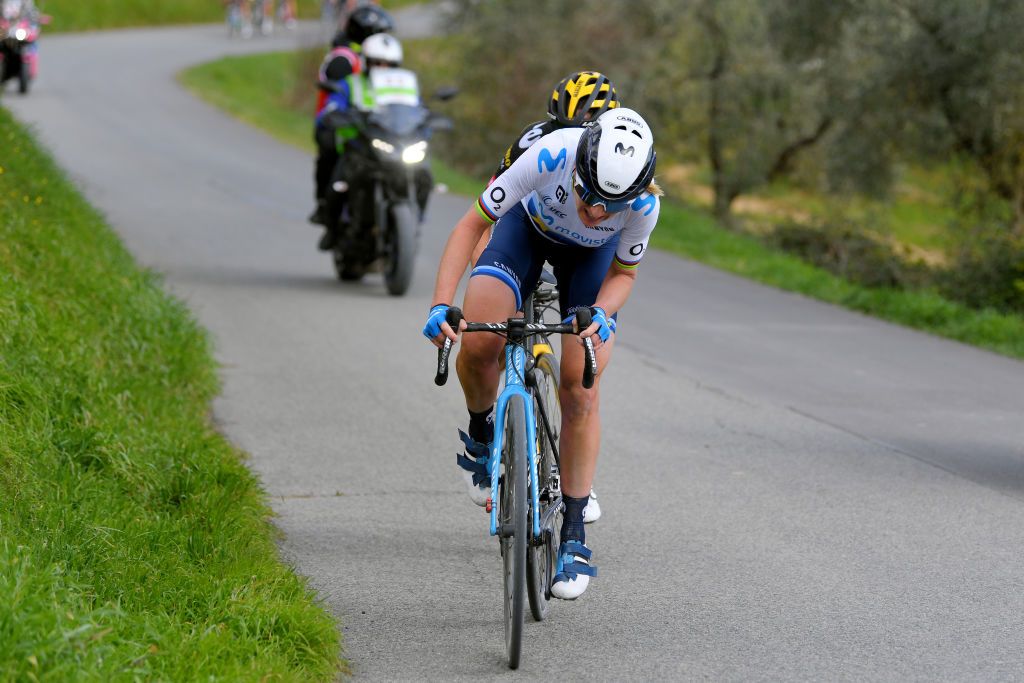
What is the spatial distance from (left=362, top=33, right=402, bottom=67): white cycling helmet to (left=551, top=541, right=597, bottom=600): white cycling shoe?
332 inches

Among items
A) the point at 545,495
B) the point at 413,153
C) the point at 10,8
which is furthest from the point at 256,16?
the point at 545,495

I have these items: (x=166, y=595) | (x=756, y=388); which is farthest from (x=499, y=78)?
(x=166, y=595)

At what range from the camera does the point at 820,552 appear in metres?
6.46

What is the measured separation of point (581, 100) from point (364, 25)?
6.91 metres

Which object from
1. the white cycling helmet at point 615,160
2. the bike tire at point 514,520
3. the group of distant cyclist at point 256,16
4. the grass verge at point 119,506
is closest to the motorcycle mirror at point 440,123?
the grass verge at point 119,506

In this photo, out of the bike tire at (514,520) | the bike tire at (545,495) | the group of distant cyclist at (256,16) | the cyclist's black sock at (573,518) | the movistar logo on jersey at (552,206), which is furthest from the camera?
the group of distant cyclist at (256,16)

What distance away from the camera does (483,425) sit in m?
6.04

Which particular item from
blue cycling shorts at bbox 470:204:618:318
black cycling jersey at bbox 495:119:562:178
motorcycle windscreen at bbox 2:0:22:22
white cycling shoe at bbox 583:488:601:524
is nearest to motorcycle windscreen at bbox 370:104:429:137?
black cycling jersey at bbox 495:119:562:178

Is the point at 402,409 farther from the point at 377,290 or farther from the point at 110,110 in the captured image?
the point at 110,110

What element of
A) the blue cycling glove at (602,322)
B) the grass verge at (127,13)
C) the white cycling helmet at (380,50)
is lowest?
the grass verge at (127,13)

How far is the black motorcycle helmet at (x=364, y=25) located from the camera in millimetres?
13156

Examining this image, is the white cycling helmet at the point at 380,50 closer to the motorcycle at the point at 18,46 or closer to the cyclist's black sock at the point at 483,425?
the cyclist's black sock at the point at 483,425

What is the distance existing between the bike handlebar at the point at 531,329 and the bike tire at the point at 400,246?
7557mm

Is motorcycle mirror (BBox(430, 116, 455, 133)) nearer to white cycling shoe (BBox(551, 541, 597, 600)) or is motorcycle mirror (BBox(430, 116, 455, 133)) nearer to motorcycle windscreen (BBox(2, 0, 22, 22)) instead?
white cycling shoe (BBox(551, 541, 597, 600))
